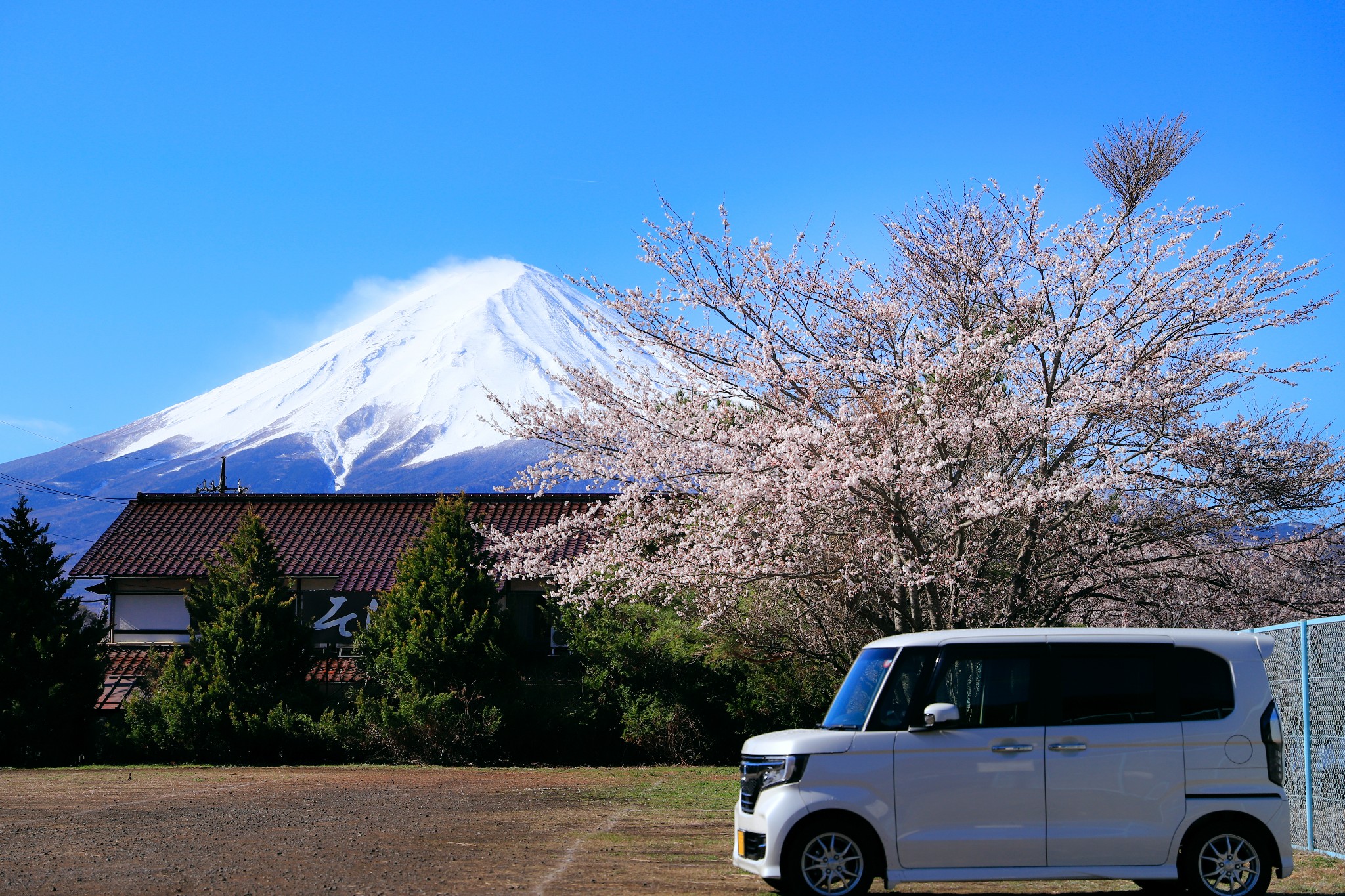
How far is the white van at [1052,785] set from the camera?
21.0 ft

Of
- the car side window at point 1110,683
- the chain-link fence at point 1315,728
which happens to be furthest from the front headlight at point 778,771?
the chain-link fence at point 1315,728

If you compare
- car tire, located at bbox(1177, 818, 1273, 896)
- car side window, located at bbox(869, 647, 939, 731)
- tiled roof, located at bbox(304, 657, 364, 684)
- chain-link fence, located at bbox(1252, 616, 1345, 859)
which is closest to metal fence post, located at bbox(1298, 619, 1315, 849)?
chain-link fence, located at bbox(1252, 616, 1345, 859)

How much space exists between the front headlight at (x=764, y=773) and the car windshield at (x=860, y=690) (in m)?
0.43

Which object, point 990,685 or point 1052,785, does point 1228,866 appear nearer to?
point 1052,785

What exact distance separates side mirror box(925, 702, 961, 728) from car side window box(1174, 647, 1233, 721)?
1349mm

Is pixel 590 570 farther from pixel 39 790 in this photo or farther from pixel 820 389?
pixel 39 790

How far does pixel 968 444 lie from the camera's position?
1214 cm

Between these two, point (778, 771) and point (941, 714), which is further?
point (778, 771)

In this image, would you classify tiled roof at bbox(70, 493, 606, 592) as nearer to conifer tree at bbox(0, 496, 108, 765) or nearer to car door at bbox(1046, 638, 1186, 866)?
conifer tree at bbox(0, 496, 108, 765)

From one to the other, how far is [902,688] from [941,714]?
385 millimetres

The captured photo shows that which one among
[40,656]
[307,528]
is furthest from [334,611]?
[40,656]

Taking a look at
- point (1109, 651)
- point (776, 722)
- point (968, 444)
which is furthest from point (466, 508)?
point (1109, 651)

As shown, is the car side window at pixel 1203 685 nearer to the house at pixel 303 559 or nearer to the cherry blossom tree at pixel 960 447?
the cherry blossom tree at pixel 960 447

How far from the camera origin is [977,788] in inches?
253
